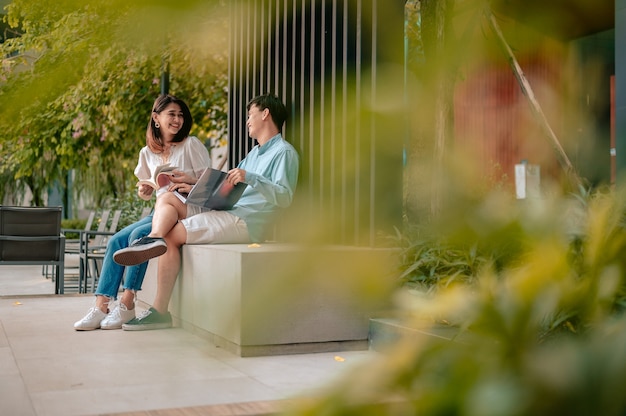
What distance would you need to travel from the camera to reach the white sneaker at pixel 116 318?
4312 mm

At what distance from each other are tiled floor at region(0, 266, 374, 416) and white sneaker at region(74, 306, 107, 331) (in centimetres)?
6

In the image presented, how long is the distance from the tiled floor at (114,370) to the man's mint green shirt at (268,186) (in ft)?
2.28

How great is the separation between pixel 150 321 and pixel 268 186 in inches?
39.2

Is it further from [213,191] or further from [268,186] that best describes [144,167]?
[268,186]

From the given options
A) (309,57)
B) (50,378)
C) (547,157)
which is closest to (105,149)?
(309,57)

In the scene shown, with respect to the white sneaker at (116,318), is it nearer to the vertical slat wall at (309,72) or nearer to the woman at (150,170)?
the woman at (150,170)

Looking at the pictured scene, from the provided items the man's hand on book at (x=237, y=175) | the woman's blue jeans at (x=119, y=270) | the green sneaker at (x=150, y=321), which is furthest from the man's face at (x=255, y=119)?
the green sneaker at (x=150, y=321)

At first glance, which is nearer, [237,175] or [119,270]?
[237,175]

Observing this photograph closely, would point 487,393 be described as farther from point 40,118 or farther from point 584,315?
point 40,118

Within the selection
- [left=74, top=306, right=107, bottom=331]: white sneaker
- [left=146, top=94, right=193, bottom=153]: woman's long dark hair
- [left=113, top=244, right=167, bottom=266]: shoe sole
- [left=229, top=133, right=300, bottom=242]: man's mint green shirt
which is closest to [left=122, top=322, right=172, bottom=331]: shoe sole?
[left=74, top=306, right=107, bottom=331]: white sneaker

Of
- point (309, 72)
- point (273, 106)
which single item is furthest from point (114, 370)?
point (309, 72)

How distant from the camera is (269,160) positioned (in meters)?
4.30

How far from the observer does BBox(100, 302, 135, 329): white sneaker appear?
431 cm

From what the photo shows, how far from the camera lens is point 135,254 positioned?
12.9 ft
